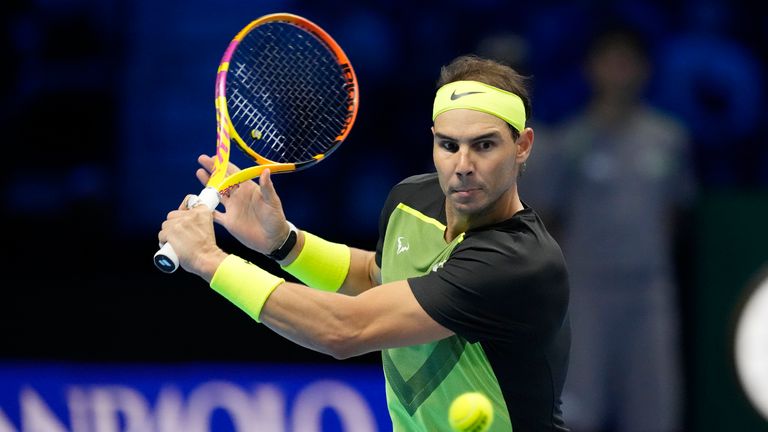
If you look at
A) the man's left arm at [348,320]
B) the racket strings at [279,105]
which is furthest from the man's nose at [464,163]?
the racket strings at [279,105]

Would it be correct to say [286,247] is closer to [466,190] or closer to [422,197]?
[422,197]

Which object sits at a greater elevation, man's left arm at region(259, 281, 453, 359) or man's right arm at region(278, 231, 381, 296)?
man's right arm at region(278, 231, 381, 296)

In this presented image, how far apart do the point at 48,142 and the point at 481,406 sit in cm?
580

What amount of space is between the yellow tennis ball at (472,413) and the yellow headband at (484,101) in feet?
3.10

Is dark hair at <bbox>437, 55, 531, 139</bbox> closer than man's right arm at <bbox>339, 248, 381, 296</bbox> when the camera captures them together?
Yes

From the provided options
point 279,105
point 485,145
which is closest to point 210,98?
point 279,105

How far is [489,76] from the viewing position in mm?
5023

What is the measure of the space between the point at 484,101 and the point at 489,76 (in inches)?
5.5

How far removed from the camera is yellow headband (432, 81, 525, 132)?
194 inches

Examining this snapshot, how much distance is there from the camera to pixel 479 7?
9.94m

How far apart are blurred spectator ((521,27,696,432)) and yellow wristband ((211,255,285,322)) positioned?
14.0 feet

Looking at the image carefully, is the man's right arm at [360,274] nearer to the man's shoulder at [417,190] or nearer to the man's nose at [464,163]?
the man's shoulder at [417,190]

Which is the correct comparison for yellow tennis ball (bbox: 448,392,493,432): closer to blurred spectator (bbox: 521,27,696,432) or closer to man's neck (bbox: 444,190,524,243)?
man's neck (bbox: 444,190,524,243)

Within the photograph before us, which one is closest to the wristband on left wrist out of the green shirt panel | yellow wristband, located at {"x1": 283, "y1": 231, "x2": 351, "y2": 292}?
yellow wristband, located at {"x1": 283, "y1": 231, "x2": 351, "y2": 292}
